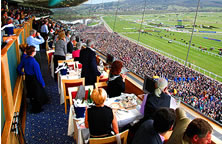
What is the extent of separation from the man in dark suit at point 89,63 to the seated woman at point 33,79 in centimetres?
85

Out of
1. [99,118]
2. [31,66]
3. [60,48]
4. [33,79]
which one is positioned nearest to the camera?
[99,118]

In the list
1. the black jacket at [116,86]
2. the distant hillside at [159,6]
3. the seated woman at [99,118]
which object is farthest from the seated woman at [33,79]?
the distant hillside at [159,6]

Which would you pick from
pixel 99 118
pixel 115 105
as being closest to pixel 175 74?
pixel 115 105

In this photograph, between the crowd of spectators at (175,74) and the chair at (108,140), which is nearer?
the chair at (108,140)

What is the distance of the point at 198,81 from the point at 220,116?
33.0 inches

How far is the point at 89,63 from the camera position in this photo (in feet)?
12.3

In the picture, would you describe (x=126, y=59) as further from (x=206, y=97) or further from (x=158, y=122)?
(x=158, y=122)

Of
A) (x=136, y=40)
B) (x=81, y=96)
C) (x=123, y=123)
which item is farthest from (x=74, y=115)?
(x=136, y=40)

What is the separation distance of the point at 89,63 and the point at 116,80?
863mm

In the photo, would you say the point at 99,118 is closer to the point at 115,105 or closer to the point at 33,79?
the point at 115,105

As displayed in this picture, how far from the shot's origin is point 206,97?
3371mm

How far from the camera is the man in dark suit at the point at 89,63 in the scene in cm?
368

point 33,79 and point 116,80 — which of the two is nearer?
point 116,80

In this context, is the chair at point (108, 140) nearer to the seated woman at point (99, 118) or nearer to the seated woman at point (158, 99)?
the seated woman at point (99, 118)
